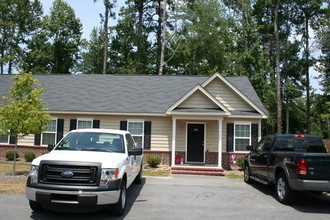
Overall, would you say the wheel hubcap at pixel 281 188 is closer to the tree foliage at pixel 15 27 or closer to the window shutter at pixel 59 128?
the window shutter at pixel 59 128

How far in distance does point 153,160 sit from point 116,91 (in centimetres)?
612

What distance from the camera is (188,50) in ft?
129

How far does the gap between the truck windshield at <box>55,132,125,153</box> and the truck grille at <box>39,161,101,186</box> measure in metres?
1.35

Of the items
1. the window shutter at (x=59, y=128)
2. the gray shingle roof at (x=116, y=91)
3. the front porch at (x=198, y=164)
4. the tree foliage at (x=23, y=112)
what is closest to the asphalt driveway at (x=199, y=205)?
the front porch at (x=198, y=164)

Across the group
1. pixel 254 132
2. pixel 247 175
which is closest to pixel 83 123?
pixel 254 132

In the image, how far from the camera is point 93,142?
8.83 m

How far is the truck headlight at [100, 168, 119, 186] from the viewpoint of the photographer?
7.12 m

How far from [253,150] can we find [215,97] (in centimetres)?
784

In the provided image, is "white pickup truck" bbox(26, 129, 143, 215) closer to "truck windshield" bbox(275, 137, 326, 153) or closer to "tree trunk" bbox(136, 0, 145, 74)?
"truck windshield" bbox(275, 137, 326, 153)

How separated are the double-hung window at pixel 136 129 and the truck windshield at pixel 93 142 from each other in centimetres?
1075

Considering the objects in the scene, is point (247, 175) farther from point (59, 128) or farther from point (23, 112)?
point (59, 128)

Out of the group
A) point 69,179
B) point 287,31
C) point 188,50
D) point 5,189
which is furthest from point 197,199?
point 287,31

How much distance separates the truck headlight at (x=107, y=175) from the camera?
7121 millimetres

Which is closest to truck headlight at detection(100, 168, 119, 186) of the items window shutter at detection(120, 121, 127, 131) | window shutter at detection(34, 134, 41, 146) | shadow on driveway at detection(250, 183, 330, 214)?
shadow on driveway at detection(250, 183, 330, 214)
